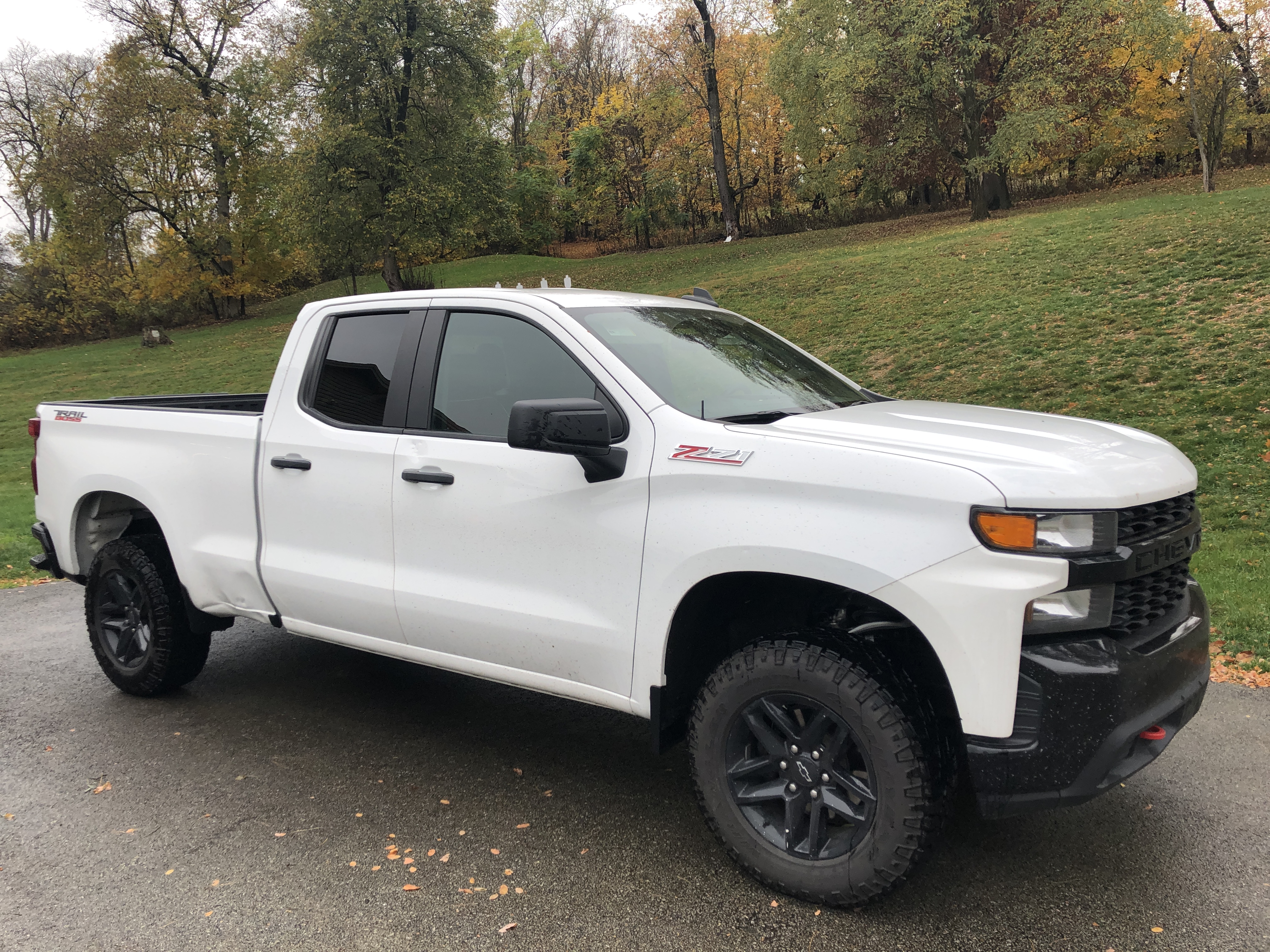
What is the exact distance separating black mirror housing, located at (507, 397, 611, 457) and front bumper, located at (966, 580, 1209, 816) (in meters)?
1.43

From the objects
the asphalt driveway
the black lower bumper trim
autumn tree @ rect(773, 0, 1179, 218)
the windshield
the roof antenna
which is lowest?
the asphalt driveway

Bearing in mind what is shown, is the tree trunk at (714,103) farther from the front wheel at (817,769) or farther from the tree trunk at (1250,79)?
the front wheel at (817,769)

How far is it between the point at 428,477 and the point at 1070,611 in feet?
7.55

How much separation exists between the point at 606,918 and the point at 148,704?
125 inches

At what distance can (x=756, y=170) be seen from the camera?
51719mm

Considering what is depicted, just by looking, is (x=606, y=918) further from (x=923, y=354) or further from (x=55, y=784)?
(x=923, y=354)

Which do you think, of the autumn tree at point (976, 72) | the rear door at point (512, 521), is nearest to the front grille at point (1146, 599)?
the rear door at point (512, 521)

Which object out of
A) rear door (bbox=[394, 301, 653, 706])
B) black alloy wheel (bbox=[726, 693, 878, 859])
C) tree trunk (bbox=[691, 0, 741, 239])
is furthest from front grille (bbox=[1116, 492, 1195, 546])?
tree trunk (bbox=[691, 0, 741, 239])

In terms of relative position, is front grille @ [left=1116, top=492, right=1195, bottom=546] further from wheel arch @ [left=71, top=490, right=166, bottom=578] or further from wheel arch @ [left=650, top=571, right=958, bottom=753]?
wheel arch @ [left=71, top=490, right=166, bottom=578]

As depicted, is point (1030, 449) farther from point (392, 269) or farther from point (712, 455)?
point (392, 269)

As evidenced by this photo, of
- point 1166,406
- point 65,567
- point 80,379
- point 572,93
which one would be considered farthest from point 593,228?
point 65,567

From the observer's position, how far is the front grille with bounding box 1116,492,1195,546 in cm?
264

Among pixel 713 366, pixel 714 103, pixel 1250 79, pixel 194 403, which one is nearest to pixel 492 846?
pixel 713 366

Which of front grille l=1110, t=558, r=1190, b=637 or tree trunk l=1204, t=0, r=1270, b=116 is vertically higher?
tree trunk l=1204, t=0, r=1270, b=116
